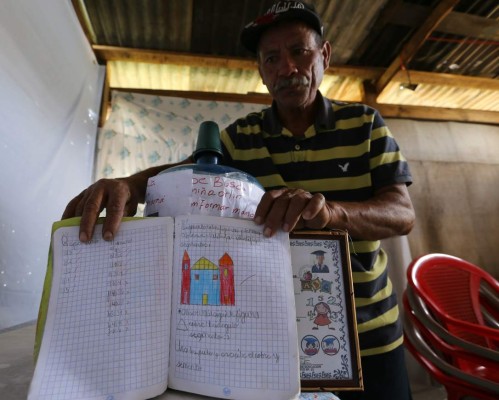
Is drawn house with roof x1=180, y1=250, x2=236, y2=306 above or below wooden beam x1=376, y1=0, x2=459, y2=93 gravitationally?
below

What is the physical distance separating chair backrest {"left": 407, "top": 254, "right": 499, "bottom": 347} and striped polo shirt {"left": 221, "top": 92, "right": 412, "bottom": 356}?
2.08 feet

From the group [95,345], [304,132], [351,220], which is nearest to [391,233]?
[351,220]

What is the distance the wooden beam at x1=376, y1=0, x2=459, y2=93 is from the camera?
5.90 ft

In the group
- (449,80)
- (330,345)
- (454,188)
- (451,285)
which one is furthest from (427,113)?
(330,345)

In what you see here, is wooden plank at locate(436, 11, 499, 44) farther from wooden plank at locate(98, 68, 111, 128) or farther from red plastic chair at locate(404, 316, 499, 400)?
wooden plank at locate(98, 68, 111, 128)

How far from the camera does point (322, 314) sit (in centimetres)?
41

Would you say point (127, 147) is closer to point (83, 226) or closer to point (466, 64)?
point (83, 226)

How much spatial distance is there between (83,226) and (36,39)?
3.41 feet

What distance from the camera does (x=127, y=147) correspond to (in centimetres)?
201

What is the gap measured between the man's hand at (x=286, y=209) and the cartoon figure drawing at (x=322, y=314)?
0.36ft

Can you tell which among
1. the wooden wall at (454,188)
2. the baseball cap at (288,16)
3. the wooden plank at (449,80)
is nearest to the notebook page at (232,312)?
the baseball cap at (288,16)

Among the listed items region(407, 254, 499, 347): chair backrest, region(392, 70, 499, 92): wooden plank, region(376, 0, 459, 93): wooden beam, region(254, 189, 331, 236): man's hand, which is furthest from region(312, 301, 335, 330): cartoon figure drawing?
region(392, 70, 499, 92): wooden plank

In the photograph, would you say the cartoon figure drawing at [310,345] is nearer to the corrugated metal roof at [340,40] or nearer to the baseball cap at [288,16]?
the baseball cap at [288,16]

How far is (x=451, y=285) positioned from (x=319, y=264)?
1259 mm
